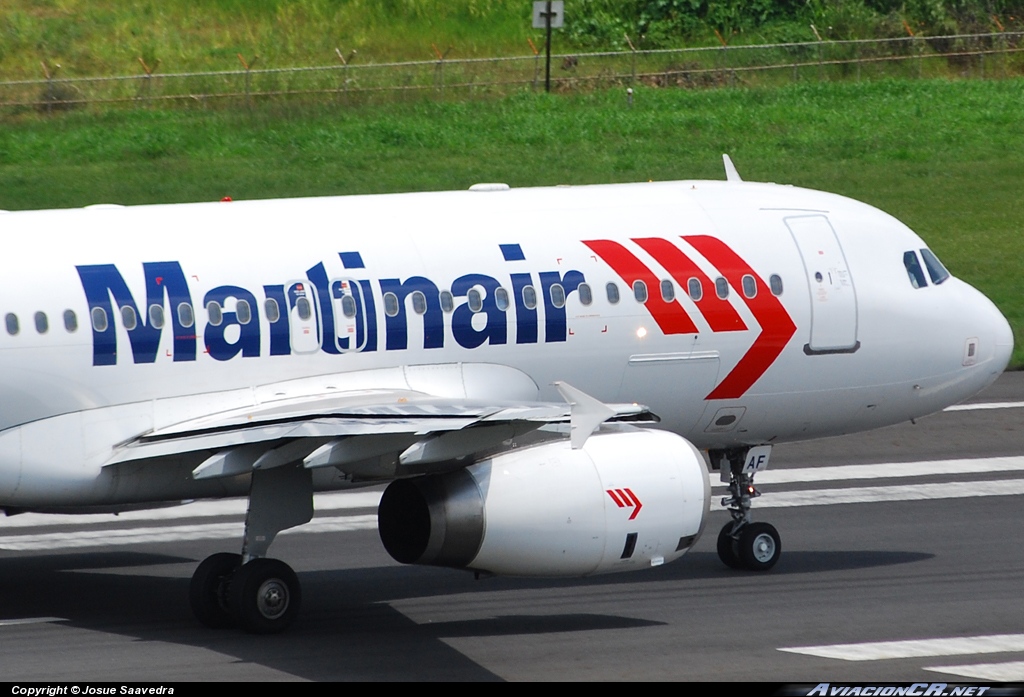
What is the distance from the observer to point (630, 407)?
1558 cm

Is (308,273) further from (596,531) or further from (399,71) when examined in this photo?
(399,71)

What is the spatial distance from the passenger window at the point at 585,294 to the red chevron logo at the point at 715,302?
0.42 metres

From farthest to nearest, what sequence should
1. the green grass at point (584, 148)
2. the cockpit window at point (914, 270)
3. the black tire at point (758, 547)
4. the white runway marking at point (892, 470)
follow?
the green grass at point (584, 148)
the white runway marking at point (892, 470)
the cockpit window at point (914, 270)
the black tire at point (758, 547)

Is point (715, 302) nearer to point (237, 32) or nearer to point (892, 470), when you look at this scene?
point (892, 470)

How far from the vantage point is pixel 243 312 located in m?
18.0

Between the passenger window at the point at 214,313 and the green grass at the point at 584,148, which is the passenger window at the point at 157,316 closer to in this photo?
the passenger window at the point at 214,313

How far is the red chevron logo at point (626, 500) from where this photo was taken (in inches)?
655

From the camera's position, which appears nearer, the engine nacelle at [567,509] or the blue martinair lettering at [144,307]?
the engine nacelle at [567,509]

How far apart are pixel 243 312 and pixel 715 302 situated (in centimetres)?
551

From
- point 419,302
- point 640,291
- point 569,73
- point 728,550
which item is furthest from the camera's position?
point 569,73

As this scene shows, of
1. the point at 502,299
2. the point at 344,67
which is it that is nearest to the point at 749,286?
the point at 502,299

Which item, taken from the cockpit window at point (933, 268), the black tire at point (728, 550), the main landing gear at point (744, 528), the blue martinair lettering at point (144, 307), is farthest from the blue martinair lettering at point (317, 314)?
the cockpit window at point (933, 268)

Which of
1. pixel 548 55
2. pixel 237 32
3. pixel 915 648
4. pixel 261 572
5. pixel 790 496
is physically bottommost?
pixel 790 496

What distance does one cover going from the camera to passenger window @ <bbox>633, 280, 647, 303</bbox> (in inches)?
773
